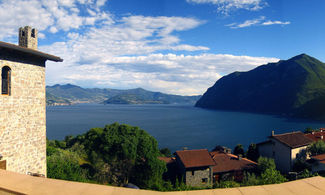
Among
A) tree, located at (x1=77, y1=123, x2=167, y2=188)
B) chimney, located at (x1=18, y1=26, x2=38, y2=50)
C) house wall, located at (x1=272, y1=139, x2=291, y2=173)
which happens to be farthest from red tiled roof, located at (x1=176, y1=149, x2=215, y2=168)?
chimney, located at (x1=18, y1=26, x2=38, y2=50)

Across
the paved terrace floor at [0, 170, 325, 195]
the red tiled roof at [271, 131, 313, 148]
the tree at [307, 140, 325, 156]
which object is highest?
the paved terrace floor at [0, 170, 325, 195]

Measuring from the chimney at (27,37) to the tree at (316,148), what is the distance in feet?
147

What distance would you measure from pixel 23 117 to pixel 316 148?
44688 mm

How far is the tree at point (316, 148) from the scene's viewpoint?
3805cm

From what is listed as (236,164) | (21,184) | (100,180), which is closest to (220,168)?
(236,164)

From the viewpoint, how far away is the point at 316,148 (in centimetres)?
3866

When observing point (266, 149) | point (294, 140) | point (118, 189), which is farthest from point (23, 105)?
point (266, 149)

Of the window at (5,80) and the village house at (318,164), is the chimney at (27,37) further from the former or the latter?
the village house at (318,164)

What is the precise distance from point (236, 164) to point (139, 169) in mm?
16303

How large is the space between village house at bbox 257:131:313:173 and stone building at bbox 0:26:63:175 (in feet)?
130

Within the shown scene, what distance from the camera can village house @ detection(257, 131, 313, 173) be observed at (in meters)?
38.6

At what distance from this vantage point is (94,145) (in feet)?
104

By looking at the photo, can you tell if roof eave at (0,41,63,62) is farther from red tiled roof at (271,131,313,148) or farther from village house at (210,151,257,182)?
red tiled roof at (271,131,313,148)

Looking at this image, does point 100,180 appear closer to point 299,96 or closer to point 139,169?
point 139,169
